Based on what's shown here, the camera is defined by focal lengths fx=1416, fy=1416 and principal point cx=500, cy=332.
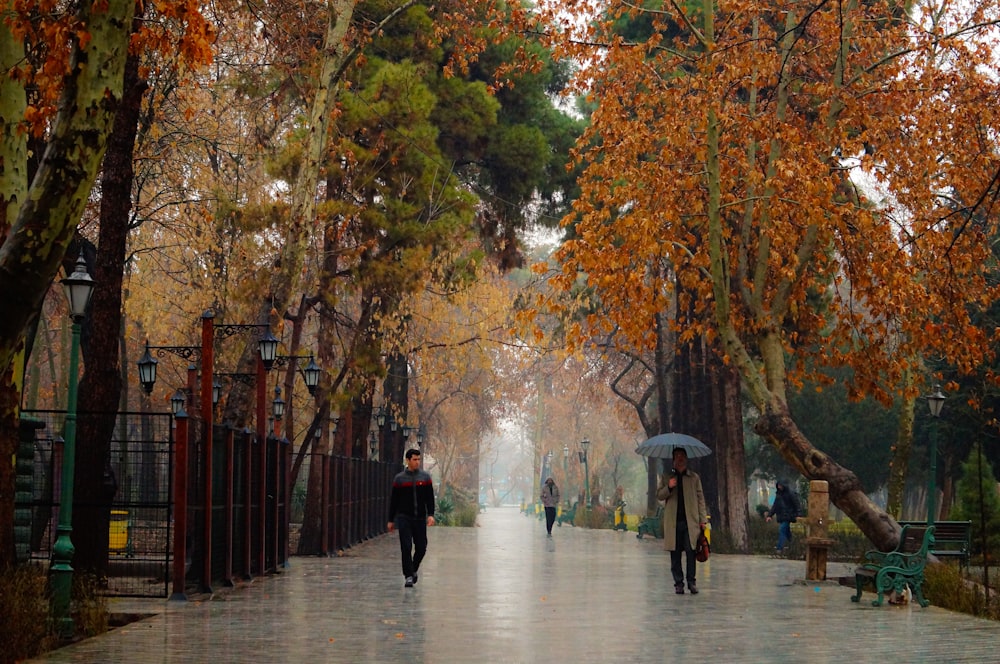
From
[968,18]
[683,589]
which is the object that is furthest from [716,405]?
[683,589]

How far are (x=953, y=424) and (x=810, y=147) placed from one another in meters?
21.7

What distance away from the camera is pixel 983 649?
1184 centimetres

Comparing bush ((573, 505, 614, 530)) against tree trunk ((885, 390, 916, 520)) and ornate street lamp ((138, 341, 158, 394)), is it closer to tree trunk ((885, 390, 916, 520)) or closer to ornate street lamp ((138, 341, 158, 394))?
tree trunk ((885, 390, 916, 520))

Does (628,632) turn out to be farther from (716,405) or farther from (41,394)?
(41,394)

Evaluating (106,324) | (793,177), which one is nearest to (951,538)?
(793,177)

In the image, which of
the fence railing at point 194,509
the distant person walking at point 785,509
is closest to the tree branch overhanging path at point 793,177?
the fence railing at point 194,509

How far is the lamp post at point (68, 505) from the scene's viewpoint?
12.7 metres

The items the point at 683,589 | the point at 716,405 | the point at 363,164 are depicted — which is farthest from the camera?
the point at 716,405

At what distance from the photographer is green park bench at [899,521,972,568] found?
60.9 feet

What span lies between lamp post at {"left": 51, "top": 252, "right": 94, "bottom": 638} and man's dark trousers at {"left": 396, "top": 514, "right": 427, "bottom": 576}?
636 cm

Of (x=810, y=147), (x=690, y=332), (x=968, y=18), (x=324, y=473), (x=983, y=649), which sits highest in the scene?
(x=968, y=18)

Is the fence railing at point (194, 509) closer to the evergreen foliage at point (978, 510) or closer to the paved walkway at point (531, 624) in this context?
the paved walkway at point (531, 624)

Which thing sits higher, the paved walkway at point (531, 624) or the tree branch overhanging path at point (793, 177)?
the tree branch overhanging path at point (793, 177)

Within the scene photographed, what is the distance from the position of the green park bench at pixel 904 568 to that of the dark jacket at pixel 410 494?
5.86 metres
